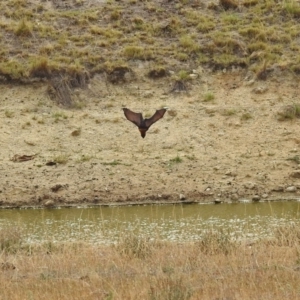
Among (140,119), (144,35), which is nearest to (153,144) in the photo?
(144,35)

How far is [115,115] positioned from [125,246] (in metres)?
10.3

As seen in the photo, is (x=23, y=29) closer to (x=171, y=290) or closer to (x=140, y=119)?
(x=140, y=119)

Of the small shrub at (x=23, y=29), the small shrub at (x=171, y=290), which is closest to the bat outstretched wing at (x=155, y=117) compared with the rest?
the small shrub at (x=171, y=290)

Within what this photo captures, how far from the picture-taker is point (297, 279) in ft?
22.5

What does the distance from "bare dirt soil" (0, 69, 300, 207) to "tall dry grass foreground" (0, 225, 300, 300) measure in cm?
596

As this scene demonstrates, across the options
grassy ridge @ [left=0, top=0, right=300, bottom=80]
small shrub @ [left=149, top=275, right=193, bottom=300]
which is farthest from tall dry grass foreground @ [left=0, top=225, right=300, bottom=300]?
grassy ridge @ [left=0, top=0, right=300, bottom=80]

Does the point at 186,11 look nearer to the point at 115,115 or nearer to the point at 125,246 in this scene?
the point at 115,115

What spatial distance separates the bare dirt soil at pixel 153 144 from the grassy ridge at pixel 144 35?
0.84m

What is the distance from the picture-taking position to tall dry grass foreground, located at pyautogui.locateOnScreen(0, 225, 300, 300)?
643 cm

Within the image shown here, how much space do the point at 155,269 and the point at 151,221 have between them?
5168mm

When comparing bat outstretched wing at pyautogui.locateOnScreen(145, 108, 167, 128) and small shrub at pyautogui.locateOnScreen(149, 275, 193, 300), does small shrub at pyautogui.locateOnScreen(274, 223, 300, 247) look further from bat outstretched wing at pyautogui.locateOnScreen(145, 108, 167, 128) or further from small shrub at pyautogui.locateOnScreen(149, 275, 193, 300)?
small shrub at pyautogui.locateOnScreen(149, 275, 193, 300)

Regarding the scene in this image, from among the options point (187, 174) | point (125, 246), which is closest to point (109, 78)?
point (187, 174)

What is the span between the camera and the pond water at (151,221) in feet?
36.6

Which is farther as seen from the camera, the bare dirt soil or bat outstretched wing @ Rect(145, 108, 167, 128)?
the bare dirt soil
